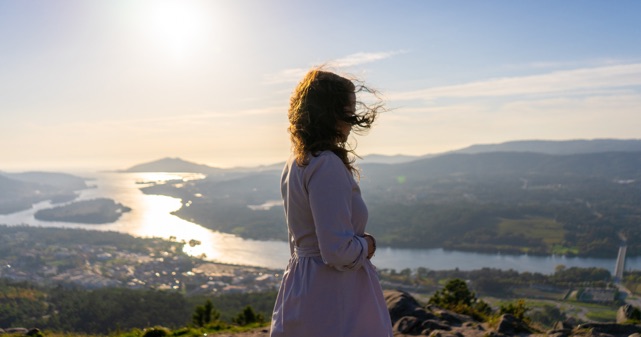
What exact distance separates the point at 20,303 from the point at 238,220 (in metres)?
47.0

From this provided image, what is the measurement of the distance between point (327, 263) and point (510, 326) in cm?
409

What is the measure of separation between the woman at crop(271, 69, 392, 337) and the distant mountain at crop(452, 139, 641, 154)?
429 feet

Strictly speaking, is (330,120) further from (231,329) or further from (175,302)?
(175,302)

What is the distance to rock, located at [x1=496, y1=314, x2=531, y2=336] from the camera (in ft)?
17.3

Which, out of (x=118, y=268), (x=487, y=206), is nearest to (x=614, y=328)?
(x=118, y=268)

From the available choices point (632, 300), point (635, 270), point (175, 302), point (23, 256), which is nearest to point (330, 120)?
point (175, 302)

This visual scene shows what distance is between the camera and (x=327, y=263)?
197 cm

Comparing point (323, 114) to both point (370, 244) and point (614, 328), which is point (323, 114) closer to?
point (370, 244)

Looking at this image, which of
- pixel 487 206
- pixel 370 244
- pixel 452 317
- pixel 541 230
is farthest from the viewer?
pixel 487 206

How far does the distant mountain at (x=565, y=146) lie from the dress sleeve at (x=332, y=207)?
430 ft

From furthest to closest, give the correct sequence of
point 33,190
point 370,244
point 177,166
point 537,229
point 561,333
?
point 177,166 < point 33,190 < point 537,229 < point 561,333 < point 370,244

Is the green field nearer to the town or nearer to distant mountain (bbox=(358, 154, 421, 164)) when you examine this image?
the town

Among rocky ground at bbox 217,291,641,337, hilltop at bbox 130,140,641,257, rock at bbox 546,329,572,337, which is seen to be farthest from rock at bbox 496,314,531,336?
hilltop at bbox 130,140,641,257

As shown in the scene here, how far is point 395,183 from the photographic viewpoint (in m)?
95.2
